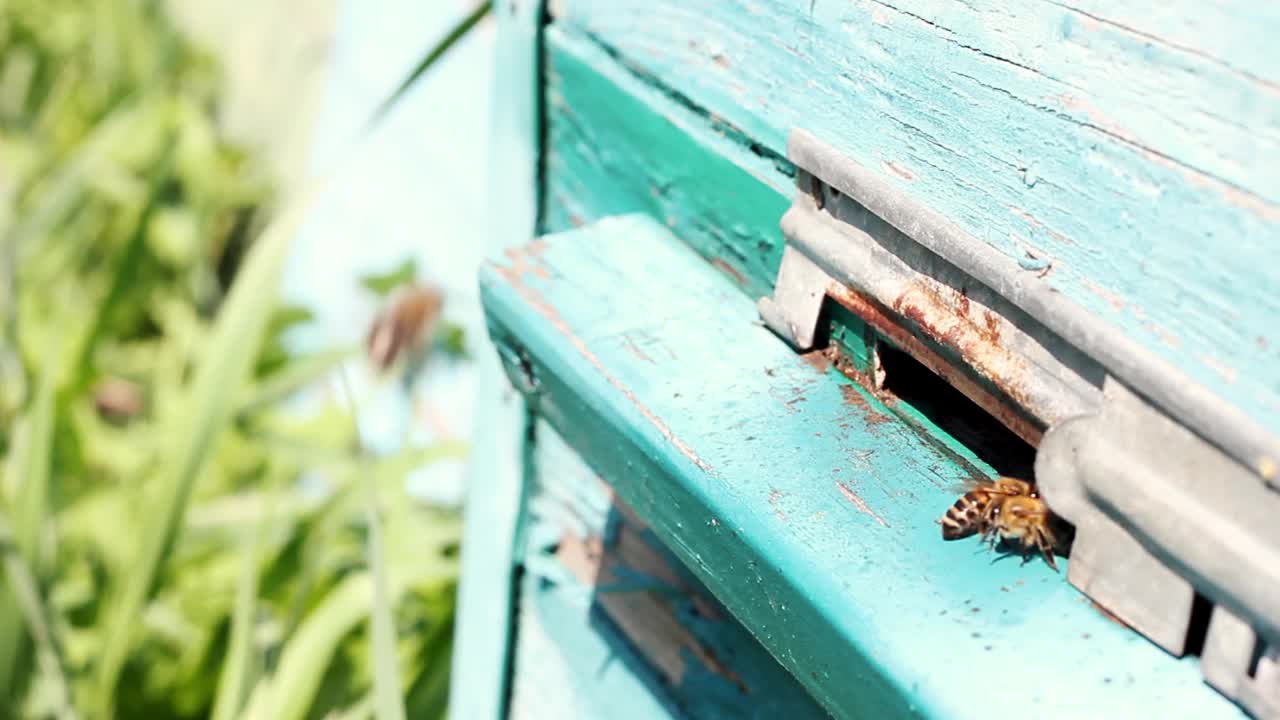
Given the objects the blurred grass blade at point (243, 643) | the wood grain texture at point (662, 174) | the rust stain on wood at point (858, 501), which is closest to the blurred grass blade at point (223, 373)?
the blurred grass blade at point (243, 643)

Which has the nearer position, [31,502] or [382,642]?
[382,642]

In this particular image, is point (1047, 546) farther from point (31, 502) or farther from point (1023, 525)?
point (31, 502)

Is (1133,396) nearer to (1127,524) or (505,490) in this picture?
(1127,524)

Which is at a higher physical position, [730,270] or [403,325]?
[730,270]

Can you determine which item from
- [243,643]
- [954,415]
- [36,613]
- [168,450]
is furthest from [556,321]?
[168,450]

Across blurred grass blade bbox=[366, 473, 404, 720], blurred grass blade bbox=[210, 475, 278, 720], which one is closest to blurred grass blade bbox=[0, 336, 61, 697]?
blurred grass blade bbox=[210, 475, 278, 720]

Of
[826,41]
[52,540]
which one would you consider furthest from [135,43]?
[826,41]

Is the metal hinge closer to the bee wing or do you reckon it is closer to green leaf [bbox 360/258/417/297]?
the bee wing
